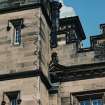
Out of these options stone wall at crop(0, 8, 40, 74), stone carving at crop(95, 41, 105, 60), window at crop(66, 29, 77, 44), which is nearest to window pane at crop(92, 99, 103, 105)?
stone carving at crop(95, 41, 105, 60)

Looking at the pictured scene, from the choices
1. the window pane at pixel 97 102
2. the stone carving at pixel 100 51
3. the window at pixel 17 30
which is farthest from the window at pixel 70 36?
the window pane at pixel 97 102

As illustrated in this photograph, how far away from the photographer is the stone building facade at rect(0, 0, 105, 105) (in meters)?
17.7

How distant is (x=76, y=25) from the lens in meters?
21.0

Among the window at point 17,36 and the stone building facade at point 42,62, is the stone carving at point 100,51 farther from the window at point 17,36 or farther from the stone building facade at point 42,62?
the window at point 17,36

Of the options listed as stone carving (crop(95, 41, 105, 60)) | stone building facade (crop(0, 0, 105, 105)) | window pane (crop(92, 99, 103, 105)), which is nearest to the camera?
stone building facade (crop(0, 0, 105, 105))

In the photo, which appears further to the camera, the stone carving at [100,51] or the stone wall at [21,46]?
the stone carving at [100,51]

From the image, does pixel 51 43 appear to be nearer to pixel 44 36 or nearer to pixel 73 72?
pixel 44 36

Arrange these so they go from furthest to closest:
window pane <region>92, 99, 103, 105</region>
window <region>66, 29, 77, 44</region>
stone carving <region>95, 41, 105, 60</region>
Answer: window <region>66, 29, 77, 44</region>
stone carving <region>95, 41, 105, 60</region>
window pane <region>92, 99, 103, 105</region>

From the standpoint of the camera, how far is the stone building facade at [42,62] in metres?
17.7

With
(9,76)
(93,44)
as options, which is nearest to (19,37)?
(9,76)

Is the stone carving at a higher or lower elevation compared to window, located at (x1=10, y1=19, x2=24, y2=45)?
lower

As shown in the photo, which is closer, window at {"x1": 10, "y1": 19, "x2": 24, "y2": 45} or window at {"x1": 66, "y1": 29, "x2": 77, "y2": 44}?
window at {"x1": 10, "y1": 19, "x2": 24, "y2": 45}

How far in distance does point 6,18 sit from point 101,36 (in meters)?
4.17

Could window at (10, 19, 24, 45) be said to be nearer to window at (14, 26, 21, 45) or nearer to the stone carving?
window at (14, 26, 21, 45)
